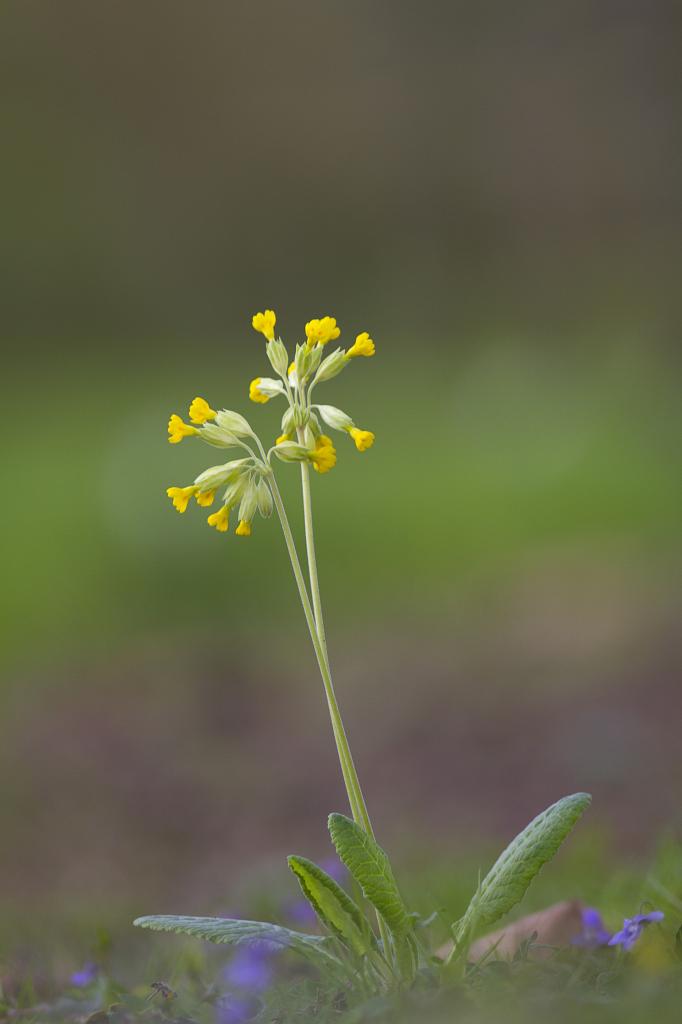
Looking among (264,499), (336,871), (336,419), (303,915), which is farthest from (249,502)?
(336,871)

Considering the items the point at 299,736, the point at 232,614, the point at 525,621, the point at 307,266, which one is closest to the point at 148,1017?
the point at 299,736

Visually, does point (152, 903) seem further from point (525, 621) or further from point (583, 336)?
point (583, 336)

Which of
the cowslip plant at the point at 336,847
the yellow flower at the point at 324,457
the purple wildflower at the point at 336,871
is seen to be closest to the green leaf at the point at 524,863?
the cowslip plant at the point at 336,847

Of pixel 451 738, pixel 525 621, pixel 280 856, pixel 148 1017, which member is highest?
pixel 525 621

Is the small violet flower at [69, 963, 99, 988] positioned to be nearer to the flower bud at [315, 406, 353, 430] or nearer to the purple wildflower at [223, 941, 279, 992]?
the purple wildflower at [223, 941, 279, 992]

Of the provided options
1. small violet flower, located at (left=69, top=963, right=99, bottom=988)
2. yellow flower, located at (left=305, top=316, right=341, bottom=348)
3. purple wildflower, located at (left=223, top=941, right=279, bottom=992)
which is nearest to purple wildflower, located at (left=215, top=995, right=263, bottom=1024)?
purple wildflower, located at (left=223, top=941, right=279, bottom=992)

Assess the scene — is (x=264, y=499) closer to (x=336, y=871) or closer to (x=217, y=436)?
(x=217, y=436)
